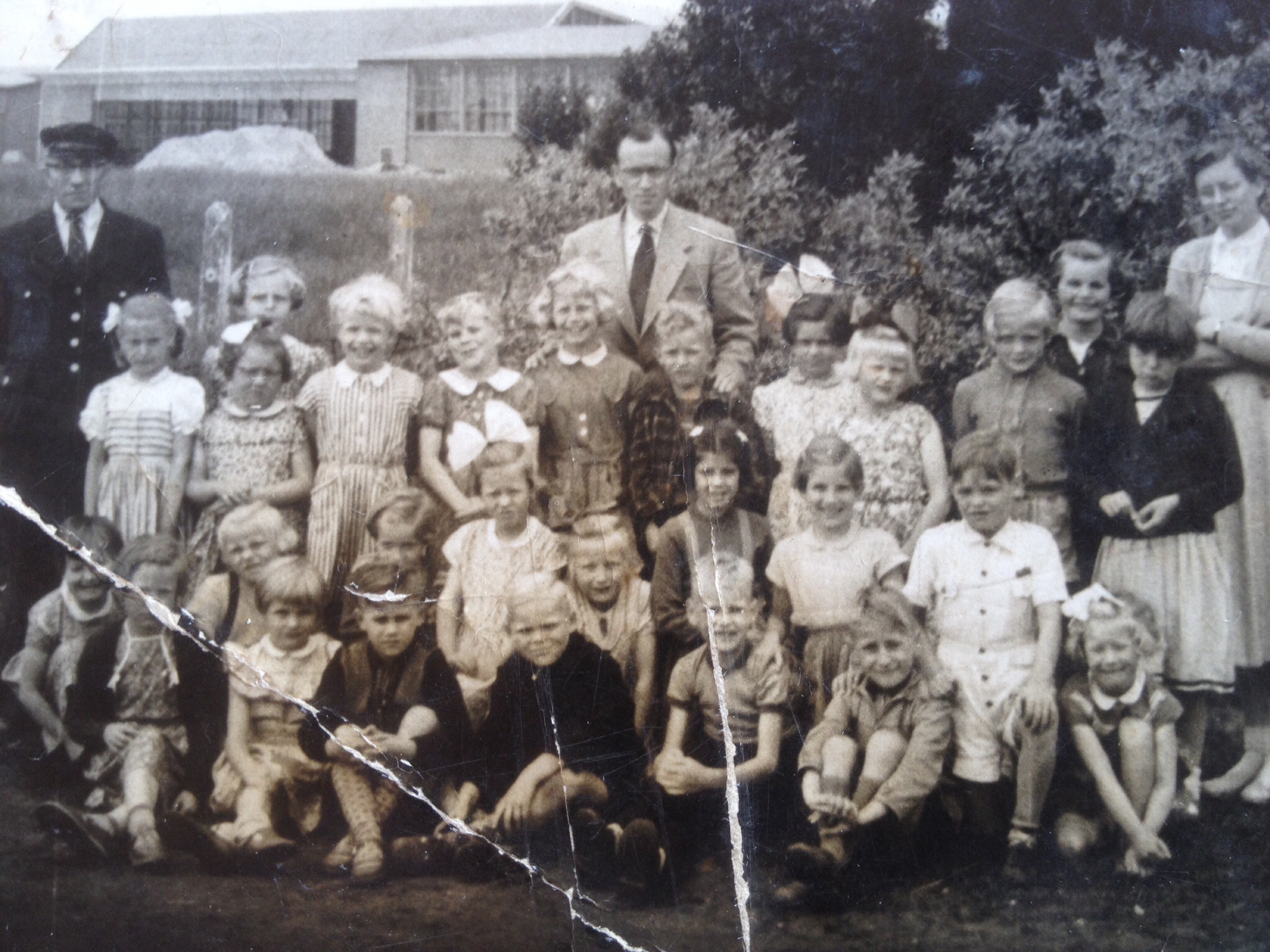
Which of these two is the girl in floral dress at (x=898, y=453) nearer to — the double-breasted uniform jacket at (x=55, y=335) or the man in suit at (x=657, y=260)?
the man in suit at (x=657, y=260)

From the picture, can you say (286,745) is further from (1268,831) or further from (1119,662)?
(1268,831)

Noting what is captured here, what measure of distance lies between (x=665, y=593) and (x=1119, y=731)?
139cm

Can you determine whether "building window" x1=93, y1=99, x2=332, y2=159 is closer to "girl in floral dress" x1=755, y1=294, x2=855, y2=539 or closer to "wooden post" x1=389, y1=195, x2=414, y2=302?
"wooden post" x1=389, y1=195, x2=414, y2=302

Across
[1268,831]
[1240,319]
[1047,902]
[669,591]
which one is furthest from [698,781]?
[1240,319]

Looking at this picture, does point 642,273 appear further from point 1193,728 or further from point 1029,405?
point 1193,728

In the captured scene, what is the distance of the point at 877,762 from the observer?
125 inches

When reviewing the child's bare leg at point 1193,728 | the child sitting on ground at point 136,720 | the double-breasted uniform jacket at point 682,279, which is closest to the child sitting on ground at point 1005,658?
the child's bare leg at point 1193,728

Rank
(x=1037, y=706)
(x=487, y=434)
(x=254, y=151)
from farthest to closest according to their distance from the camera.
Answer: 1. (x=254, y=151)
2. (x=487, y=434)
3. (x=1037, y=706)

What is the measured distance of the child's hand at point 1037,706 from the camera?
3145mm

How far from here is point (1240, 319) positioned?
3.16 metres

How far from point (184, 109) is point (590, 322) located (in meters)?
A: 1.48

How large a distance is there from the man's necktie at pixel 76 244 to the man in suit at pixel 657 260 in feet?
5.07

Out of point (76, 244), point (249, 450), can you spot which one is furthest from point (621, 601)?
point (76, 244)

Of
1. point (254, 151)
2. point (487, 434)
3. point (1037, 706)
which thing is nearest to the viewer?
point (1037, 706)
